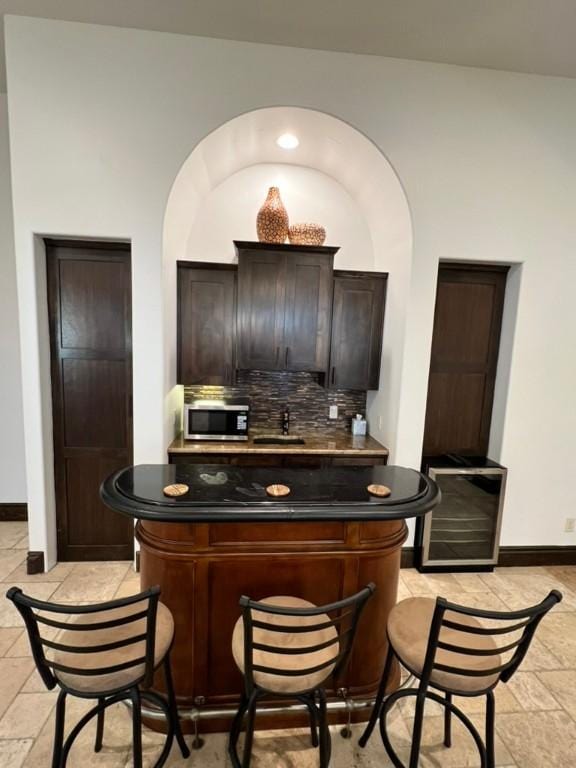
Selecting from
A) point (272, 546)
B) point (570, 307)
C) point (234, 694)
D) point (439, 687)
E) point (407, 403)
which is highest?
point (570, 307)

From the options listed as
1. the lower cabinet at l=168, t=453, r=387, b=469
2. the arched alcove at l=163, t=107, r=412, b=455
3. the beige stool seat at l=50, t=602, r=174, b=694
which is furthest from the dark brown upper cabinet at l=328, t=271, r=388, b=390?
the beige stool seat at l=50, t=602, r=174, b=694

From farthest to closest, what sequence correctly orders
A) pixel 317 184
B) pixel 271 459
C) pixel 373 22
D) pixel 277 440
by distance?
pixel 317 184
pixel 277 440
pixel 271 459
pixel 373 22

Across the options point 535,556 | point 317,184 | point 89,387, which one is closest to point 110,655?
point 89,387

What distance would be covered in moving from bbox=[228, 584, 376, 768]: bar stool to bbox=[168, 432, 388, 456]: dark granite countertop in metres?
1.54

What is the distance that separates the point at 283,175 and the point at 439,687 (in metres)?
3.83

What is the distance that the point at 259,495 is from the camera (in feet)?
6.11

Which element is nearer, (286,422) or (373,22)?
(373,22)

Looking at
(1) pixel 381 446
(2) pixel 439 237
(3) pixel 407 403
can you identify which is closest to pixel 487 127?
(2) pixel 439 237

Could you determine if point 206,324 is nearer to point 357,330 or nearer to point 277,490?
point 357,330

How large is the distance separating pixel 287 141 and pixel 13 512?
4143mm

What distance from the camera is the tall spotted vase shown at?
11.3 feet

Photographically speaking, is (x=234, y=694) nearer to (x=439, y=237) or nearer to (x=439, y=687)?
(x=439, y=687)

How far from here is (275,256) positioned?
326 centimetres

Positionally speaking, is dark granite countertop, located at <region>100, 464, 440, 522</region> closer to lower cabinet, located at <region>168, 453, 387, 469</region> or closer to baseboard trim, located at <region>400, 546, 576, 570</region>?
lower cabinet, located at <region>168, 453, 387, 469</region>
